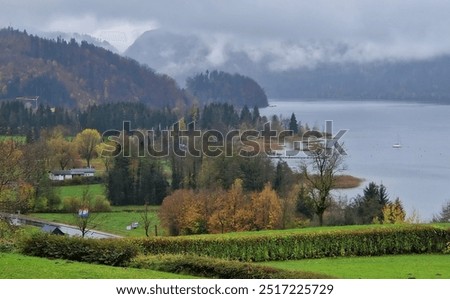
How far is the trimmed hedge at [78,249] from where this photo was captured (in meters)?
6.43

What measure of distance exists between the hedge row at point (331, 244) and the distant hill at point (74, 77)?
33.0 ft

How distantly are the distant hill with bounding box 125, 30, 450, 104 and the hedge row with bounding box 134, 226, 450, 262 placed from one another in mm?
2180

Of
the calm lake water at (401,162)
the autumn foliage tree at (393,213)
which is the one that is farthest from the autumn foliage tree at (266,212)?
the autumn foliage tree at (393,213)

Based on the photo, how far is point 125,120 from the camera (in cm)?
3981

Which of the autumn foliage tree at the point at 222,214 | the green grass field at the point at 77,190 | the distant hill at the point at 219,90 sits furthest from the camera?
the green grass field at the point at 77,190

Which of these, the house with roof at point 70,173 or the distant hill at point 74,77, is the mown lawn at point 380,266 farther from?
the house with roof at point 70,173

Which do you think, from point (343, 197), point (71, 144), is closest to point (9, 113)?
point (71, 144)

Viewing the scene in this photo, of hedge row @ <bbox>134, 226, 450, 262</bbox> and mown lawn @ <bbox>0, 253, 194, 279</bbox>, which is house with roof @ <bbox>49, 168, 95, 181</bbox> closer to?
hedge row @ <bbox>134, 226, 450, 262</bbox>

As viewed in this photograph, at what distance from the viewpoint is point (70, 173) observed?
27.4 metres

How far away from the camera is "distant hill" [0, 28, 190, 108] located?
2727 cm

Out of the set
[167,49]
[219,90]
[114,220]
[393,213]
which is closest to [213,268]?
[167,49]

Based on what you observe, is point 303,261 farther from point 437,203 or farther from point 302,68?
point 437,203

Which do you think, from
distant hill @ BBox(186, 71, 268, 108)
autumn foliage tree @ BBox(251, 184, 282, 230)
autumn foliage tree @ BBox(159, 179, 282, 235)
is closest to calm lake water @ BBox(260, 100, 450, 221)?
autumn foliage tree @ BBox(251, 184, 282, 230)

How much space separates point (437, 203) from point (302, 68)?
13942mm
